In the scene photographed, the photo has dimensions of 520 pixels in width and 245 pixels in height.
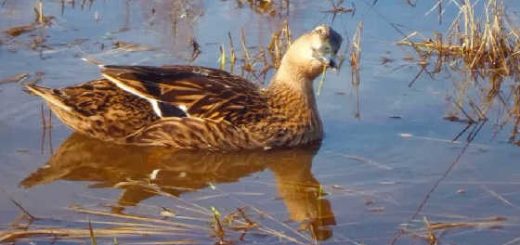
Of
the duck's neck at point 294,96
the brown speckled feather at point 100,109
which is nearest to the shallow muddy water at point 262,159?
the brown speckled feather at point 100,109

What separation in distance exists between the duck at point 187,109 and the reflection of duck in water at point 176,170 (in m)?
0.08

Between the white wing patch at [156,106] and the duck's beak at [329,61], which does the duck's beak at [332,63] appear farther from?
the white wing patch at [156,106]

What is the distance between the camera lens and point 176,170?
718cm

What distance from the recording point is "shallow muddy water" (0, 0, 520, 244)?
20.0ft

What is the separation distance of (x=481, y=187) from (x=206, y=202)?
1.55 m

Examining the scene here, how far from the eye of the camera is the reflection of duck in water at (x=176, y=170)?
21.4 feet

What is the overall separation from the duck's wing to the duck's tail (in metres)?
0.32

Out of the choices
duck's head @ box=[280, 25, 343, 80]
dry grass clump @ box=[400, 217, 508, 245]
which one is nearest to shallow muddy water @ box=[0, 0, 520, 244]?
dry grass clump @ box=[400, 217, 508, 245]

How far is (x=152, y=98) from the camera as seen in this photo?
7.68 m

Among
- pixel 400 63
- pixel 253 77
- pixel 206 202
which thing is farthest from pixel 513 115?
pixel 206 202

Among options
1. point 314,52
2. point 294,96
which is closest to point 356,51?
point 294,96

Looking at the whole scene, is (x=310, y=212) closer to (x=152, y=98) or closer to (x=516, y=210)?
(x=516, y=210)

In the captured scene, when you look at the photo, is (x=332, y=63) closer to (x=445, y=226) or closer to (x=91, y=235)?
(x=445, y=226)

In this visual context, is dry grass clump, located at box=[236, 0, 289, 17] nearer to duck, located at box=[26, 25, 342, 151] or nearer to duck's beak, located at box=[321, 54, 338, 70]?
duck, located at box=[26, 25, 342, 151]
